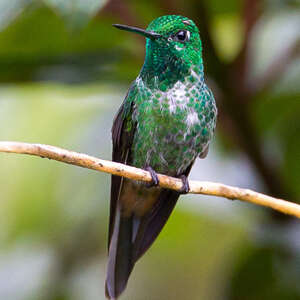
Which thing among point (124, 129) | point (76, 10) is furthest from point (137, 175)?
point (124, 129)

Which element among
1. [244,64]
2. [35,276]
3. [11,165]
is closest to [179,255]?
[35,276]

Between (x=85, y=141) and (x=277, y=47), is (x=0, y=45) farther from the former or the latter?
(x=277, y=47)

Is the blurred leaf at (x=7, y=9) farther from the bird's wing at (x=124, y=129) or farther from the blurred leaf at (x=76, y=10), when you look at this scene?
the bird's wing at (x=124, y=129)

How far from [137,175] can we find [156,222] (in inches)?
29.9

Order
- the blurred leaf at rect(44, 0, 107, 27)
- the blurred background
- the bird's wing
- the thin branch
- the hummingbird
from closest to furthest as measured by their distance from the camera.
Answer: the thin branch
the blurred leaf at rect(44, 0, 107, 27)
the hummingbird
the bird's wing
the blurred background

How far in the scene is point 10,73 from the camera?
8.41ft

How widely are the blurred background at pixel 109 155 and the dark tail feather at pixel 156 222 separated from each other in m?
0.40

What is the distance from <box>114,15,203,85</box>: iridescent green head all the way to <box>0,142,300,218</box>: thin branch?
420 mm

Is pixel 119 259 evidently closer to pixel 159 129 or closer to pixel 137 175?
pixel 159 129

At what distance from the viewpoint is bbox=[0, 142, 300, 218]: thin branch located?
1317 millimetres

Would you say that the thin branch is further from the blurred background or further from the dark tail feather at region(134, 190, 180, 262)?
the blurred background

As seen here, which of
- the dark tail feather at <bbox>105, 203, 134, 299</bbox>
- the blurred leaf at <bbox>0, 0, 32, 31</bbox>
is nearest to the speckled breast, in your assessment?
the dark tail feather at <bbox>105, 203, 134, 299</bbox>

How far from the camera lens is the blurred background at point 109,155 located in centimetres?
252

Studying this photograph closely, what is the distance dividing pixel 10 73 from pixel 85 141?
54 centimetres
